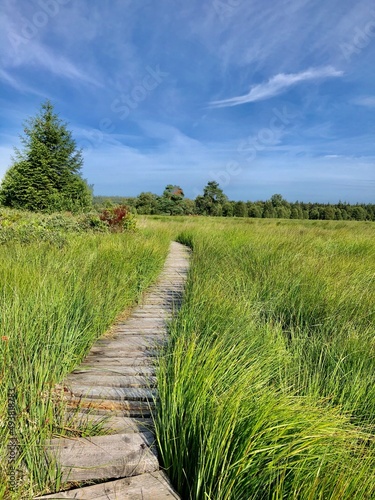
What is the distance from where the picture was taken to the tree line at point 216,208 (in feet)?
174

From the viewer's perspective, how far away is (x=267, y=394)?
58.3 inches

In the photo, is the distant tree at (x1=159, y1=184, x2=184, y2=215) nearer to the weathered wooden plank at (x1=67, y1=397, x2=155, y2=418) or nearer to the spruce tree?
the spruce tree

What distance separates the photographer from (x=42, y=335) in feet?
6.34

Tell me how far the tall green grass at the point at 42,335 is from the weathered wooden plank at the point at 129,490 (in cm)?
14

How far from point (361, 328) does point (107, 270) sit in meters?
2.95

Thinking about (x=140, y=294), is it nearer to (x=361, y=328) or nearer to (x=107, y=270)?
(x=107, y=270)

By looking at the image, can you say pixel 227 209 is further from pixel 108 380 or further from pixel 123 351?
pixel 108 380

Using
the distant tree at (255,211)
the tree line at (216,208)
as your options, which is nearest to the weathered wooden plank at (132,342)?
the tree line at (216,208)

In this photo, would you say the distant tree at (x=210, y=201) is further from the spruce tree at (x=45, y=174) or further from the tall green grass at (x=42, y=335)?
the tall green grass at (x=42, y=335)

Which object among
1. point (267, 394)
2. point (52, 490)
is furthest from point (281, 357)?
point (52, 490)

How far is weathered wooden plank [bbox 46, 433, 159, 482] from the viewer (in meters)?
1.32

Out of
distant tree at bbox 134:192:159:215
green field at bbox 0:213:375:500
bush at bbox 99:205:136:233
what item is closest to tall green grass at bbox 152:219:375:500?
green field at bbox 0:213:375:500

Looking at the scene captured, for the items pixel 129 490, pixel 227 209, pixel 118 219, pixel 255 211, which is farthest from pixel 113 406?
pixel 255 211

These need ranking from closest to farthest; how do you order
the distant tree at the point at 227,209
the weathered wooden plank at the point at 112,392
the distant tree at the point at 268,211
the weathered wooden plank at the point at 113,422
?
the weathered wooden plank at the point at 113,422
the weathered wooden plank at the point at 112,392
the distant tree at the point at 227,209
the distant tree at the point at 268,211
